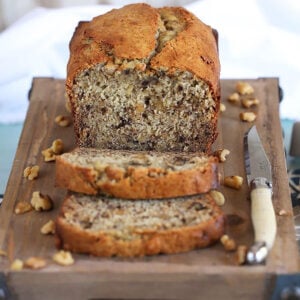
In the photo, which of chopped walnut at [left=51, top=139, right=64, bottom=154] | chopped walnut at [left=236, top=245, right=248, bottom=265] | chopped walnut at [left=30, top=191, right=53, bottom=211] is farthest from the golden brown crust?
chopped walnut at [left=236, top=245, right=248, bottom=265]

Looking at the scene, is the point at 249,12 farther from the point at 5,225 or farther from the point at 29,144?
the point at 5,225

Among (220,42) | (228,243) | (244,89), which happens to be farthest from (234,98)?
(228,243)

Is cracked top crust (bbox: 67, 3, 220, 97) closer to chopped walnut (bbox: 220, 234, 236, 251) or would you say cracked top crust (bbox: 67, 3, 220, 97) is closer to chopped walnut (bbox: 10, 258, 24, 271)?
chopped walnut (bbox: 220, 234, 236, 251)

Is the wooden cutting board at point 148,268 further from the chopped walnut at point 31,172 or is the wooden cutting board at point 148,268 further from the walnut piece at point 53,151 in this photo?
the walnut piece at point 53,151

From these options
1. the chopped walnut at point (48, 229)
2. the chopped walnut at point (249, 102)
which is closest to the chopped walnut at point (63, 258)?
the chopped walnut at point (48, 229)

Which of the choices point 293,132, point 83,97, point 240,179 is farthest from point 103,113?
point 293,132

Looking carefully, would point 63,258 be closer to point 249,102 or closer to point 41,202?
point 41,202
